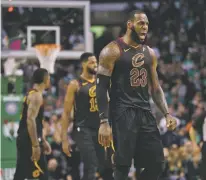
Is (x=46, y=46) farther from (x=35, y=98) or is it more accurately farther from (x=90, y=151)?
(x=90, y=151)

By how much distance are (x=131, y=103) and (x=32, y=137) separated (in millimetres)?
2755

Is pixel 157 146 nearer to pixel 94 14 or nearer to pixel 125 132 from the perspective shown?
pixel 125 132

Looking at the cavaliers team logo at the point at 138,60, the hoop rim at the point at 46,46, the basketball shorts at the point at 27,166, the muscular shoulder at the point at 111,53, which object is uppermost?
the hoop rim at the point at 46,46

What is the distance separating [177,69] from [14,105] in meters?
7.91

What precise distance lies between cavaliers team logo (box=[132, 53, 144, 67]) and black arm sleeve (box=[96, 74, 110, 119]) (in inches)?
12.8

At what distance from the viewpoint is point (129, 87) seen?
734cm

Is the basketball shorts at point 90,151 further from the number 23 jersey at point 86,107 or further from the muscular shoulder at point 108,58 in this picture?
the muscular shoulder at point 108,58

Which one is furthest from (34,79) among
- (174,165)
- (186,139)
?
(186,139)

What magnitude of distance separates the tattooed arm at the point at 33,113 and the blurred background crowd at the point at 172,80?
8.38 feet

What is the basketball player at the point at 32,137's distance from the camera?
9734 millimetres

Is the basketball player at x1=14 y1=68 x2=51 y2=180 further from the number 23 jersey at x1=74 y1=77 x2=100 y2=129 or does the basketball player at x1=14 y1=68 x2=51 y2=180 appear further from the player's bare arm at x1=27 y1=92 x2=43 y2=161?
the number 23 jersey at x1=74 y1=77 x2=100 y2=129

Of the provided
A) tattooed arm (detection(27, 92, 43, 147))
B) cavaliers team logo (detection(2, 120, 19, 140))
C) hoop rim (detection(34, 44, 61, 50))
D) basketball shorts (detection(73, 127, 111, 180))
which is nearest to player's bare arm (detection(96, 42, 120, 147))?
basketball shorts (detection(73, 127, 111, 180))

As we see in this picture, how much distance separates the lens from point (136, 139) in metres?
7.26

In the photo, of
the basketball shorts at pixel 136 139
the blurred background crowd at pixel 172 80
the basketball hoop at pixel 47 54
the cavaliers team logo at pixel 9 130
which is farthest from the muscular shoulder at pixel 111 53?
the basketball hoop at pixel 47 54
